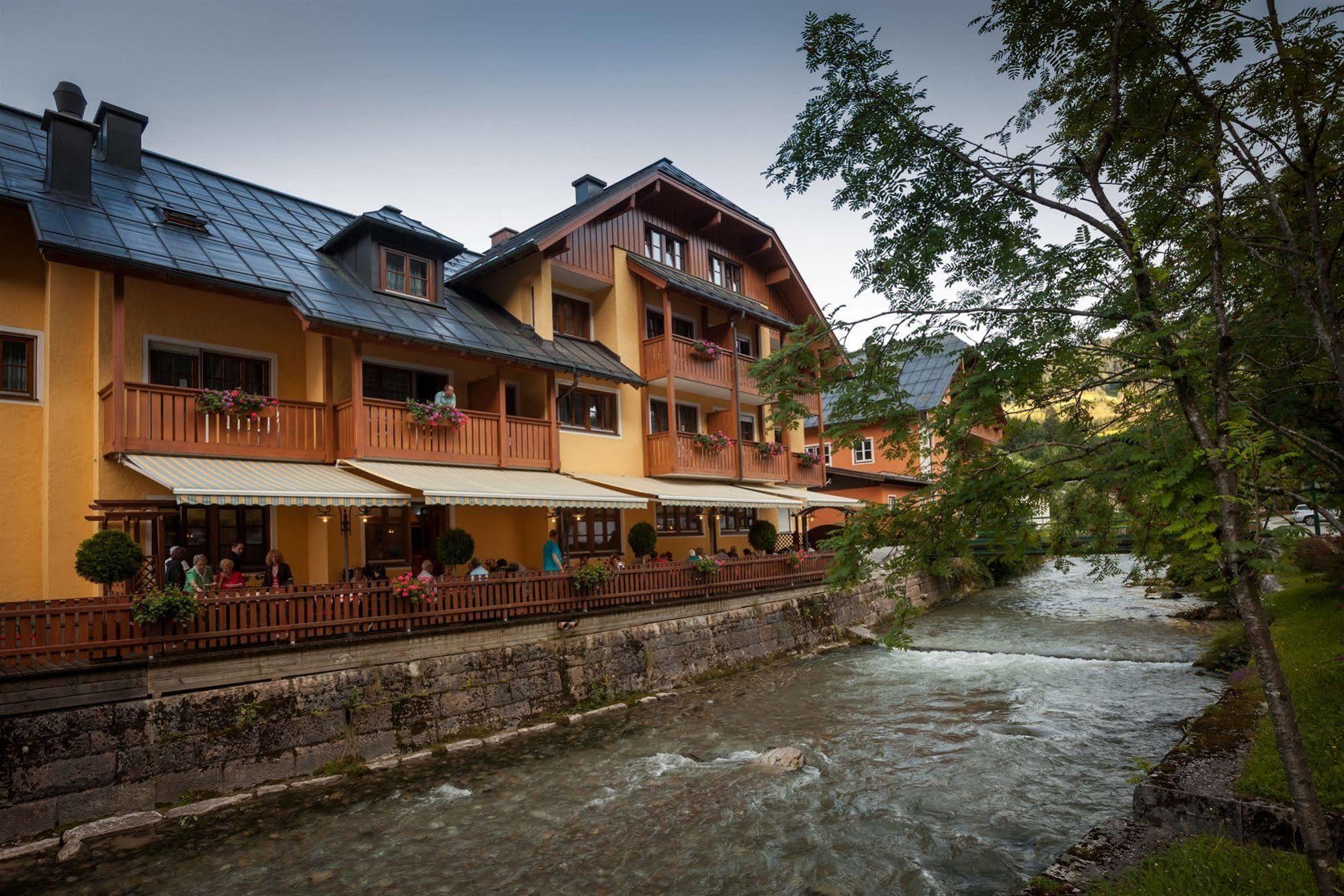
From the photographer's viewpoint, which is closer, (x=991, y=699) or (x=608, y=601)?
(x=991, y=699)

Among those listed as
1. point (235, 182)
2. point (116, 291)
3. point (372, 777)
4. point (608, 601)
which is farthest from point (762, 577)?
point (235, 182)

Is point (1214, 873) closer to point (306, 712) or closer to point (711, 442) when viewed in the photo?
point (306, 712)

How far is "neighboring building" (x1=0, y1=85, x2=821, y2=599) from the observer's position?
11172mm

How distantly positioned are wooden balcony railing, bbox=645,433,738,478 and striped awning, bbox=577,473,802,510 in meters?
0.37

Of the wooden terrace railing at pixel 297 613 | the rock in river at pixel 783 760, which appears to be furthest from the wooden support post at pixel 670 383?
the rock in river at pixel 783 760

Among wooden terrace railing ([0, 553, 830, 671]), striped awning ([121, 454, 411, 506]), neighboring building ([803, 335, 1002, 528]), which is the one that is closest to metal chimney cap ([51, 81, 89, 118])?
striped awning ([121, 454, 411, 506])

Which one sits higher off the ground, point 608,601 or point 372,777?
point 608,601

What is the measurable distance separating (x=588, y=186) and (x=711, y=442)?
9874mm

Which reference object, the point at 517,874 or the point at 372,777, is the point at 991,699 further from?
the point at 372,777

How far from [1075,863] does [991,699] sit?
27.7ft

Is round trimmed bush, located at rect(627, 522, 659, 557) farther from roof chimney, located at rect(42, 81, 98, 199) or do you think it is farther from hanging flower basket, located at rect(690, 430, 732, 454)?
roof chimney, located at rect(42, 81, 98, 199)

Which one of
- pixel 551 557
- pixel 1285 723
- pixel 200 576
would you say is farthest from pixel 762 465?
pixel 1285 723

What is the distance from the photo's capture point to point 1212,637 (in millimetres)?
17781

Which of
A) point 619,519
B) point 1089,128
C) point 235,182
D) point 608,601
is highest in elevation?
point 235,182
